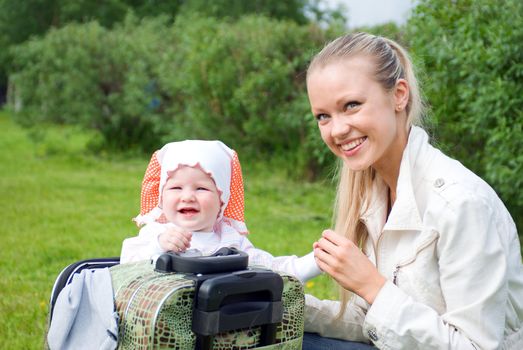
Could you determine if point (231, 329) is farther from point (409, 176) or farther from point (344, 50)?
point (344, 50)

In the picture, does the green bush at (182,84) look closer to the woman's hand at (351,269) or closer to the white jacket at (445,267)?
the white jacket at (445,267)

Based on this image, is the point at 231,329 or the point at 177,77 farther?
the point at 177,77

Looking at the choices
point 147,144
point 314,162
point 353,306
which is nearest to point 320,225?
point 314,162

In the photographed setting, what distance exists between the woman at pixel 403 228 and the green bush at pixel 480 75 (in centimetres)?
270

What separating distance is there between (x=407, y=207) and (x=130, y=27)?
13.3 metres

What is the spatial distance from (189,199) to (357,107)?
726mm

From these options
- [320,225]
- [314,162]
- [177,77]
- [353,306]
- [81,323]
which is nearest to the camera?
[81,323]

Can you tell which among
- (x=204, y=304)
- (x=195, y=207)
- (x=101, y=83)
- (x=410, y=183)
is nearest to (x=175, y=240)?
(x=195, y=207)

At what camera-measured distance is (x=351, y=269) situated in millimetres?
2271

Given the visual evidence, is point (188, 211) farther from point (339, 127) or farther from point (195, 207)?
point (339, 127)

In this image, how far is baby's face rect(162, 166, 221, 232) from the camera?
110 inches

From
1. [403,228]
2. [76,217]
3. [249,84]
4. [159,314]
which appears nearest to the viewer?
[159,314]

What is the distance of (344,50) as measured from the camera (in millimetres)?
2490

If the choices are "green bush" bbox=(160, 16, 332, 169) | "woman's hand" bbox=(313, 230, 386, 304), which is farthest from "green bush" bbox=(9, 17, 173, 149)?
"woman's hand" bbox=(313, 230, 386, 304)
